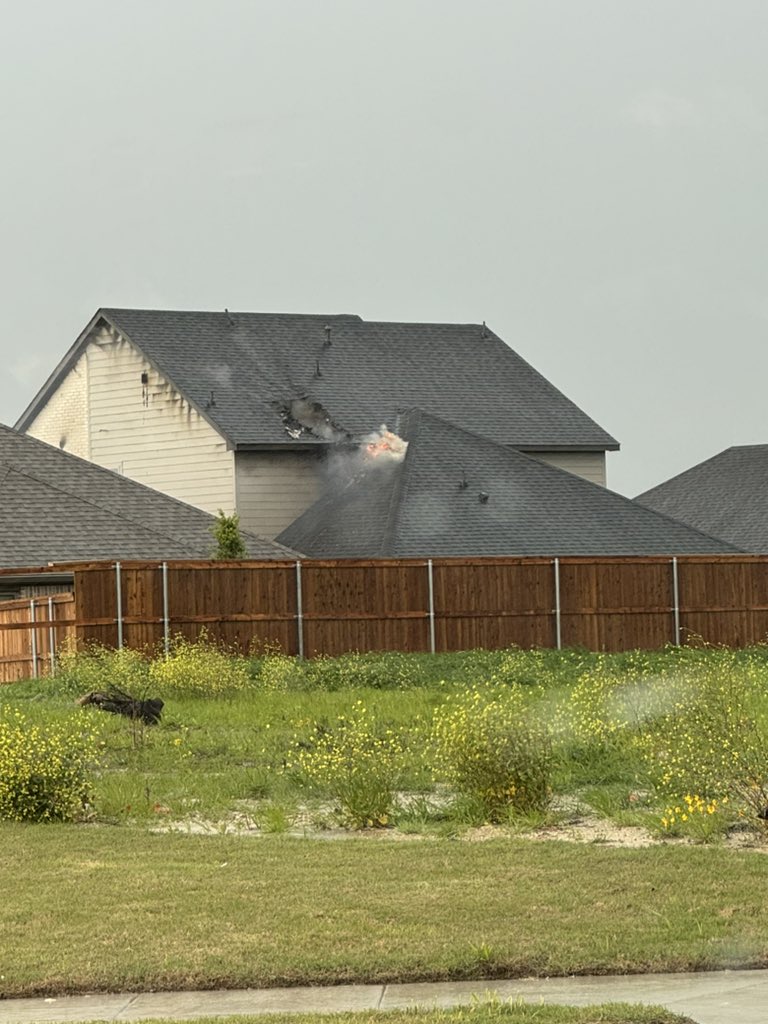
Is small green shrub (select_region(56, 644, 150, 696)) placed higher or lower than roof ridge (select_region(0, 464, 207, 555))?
lower

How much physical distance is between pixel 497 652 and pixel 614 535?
9.23m

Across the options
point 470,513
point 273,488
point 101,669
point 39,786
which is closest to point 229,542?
point 470,513

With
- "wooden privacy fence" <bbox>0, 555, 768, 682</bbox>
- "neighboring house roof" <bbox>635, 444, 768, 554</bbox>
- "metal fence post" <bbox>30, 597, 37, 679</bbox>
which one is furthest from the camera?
"neighboring house roof" <bbox>635, 444, 768, 554</bbox>

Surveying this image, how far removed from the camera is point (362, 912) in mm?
10477

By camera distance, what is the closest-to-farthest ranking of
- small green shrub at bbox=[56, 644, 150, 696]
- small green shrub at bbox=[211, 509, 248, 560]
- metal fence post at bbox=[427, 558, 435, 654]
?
small green shrub at bbox=[56, 644, 150, 696], metal fence post at bbox=[427, 558, 435, 654], small green shrub at bbox=[211, 509, 248, 560]

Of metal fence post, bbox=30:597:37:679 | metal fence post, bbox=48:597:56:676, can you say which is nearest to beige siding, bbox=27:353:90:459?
metal fence post, bbox=30:597:37:679

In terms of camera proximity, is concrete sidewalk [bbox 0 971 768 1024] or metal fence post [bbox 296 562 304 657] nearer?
concrete sidewalk [bbox 0 971 768 1024]

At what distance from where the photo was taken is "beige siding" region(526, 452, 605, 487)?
5022cm

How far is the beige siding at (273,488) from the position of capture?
45.7 meters

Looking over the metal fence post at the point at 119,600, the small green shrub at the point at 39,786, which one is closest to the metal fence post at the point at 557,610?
the metal fence post at the point at 119,600

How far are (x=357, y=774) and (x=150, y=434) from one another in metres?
33.8

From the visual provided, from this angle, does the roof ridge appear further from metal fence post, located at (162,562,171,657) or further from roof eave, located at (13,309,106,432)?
roof eave, located at (13,309,106,432)

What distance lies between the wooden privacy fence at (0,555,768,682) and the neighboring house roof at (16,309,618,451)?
12.2 m

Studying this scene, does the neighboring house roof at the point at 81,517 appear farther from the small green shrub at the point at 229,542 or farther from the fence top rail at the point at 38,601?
the fence top rail at the point at 38,601
